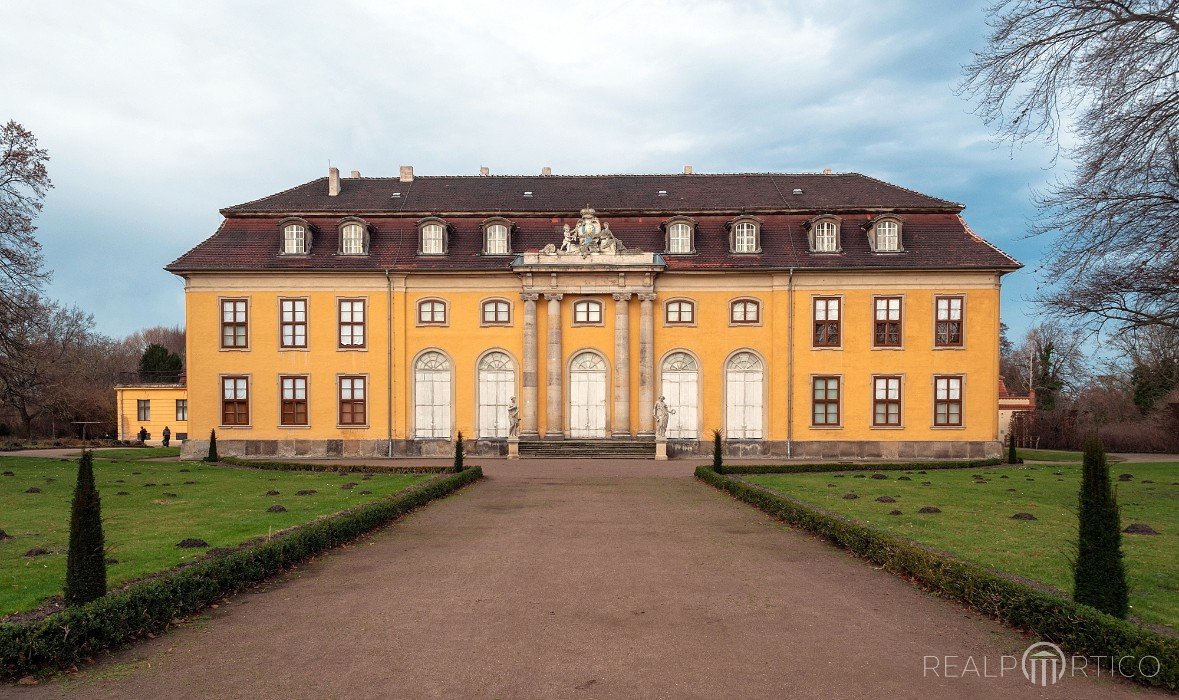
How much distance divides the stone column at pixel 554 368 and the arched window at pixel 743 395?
7724 mm

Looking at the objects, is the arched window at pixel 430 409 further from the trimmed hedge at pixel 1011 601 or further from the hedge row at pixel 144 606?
the trimmed hedge at pixel 1011 601

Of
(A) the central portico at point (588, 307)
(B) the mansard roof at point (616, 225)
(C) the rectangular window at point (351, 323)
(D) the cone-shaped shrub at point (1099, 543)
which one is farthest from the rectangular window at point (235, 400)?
(D) the cone-shaped shrub at point (1099, 543)

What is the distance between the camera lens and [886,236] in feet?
111

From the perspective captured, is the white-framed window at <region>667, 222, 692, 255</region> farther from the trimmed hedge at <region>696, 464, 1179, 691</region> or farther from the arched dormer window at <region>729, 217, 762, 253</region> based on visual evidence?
the trimmed hedge at <region>696, 464, 1179, 691</region>

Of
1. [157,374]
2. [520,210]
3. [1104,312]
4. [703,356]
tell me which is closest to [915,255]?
[703,356]

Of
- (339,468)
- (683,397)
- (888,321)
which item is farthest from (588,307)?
(888,321)

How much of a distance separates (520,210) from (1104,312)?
24.1 meters

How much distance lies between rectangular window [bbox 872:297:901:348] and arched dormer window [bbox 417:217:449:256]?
20.2 metres

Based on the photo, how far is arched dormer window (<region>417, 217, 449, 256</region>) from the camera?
3459 centimetres

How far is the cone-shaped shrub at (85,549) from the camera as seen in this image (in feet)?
24.3

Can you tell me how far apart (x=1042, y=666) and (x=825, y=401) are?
1086 inches

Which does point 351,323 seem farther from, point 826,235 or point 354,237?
point 826,235

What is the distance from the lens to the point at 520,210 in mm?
35250

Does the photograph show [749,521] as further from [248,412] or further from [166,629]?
[248,412]
